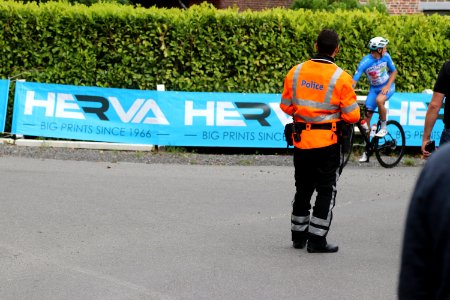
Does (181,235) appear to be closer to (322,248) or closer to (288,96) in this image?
(322,248)

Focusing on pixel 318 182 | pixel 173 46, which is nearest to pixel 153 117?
pixel 173 46

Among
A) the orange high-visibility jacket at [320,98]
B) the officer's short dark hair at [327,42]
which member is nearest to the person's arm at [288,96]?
the orange high-visibility jacket at [320,98]

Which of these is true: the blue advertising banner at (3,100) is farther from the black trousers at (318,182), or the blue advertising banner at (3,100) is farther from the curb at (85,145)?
the black trousers at (318,182)

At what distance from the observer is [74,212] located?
9547mm

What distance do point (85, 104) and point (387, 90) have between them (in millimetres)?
5092

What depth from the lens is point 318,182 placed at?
778cm

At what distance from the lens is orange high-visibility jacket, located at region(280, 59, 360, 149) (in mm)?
7570

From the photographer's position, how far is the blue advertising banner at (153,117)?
1488cm

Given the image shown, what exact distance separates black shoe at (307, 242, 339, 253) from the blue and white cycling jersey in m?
6.04

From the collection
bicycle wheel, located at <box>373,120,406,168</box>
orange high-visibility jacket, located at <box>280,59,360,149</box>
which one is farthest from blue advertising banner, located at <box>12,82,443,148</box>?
orange high-visibility jacket, located at <box>280,59,360,149</box>

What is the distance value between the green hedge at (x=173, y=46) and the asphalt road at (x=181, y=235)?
119 inches

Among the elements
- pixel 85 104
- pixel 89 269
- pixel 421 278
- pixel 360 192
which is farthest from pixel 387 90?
pixel 421 278

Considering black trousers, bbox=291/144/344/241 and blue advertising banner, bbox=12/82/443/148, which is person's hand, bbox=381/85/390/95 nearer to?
blue advertising banner, bbox=12/82/443/148

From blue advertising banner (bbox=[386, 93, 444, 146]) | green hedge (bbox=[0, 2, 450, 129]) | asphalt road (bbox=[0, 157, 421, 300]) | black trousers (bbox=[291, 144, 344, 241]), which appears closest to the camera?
asphalt road (bbox=[0, 157, 421, 300])
